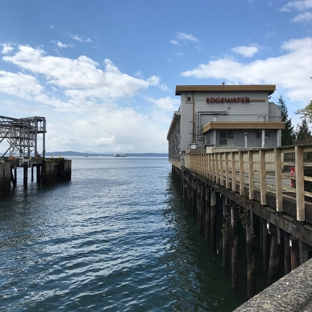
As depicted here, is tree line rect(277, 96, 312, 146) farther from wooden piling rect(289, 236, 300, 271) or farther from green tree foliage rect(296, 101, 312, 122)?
wooden piling rect(289, 236, 300, 271)

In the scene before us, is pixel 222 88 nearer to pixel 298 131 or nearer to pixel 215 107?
pixel 215 107

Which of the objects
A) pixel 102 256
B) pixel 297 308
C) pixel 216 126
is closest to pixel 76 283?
pixel 102 256

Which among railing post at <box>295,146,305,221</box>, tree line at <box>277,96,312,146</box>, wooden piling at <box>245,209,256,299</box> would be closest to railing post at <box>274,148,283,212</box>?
railing post at <box>295,146,305,221</box>

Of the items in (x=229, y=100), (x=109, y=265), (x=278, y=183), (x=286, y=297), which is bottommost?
(x=109, y=265)

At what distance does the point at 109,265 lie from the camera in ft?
32.3

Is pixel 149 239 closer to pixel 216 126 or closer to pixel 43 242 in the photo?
pixel 43 242

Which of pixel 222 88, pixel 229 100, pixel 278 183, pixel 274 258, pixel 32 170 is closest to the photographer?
pixel 278 183

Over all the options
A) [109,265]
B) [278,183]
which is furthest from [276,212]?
[109,265]

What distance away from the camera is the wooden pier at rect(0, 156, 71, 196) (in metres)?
25.7

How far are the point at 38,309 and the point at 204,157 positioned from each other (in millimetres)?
10124

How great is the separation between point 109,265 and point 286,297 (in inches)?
330

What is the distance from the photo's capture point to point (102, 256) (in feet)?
35.1

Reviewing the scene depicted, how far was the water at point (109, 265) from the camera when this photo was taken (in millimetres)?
7414

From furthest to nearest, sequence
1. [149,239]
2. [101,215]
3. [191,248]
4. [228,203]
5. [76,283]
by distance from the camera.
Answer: [101,215]
[149,239]
[191,248]
[228,203]
[76,283]
